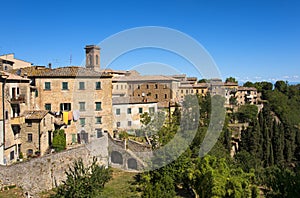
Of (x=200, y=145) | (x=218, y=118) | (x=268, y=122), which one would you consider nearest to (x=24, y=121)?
(x=200, y=145)

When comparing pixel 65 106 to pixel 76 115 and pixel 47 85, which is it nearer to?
pixel 76 115

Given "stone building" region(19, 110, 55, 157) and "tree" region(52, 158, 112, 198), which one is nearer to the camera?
"tree" region(52, 158, 112, 198)

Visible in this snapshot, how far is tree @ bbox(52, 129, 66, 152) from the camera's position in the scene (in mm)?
21339

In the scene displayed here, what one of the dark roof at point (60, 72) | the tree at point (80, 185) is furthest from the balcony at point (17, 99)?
the tree at point (80, 185)

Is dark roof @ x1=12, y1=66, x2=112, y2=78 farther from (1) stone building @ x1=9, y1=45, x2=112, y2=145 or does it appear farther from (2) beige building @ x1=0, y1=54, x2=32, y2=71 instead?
(2) beige building @ x1=0, y1=54, x2=32, y2=71

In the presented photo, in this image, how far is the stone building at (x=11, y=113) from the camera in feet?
59.5

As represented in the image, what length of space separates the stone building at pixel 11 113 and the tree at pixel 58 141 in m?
2.38

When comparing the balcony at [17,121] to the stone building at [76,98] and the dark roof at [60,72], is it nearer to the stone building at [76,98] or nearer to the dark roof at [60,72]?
the stone building at [76,98]

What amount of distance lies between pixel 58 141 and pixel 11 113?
3936 mm

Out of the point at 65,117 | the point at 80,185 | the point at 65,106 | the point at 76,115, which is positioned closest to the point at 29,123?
the point at 65,117

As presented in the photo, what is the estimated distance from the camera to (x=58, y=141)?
21.6m

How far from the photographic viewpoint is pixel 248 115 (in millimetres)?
54438

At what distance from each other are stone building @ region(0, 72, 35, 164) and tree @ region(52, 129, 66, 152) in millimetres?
2380

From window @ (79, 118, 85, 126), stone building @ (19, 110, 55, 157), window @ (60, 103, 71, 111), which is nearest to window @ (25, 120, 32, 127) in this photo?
stone building @ (19, 110, 55, 157)
